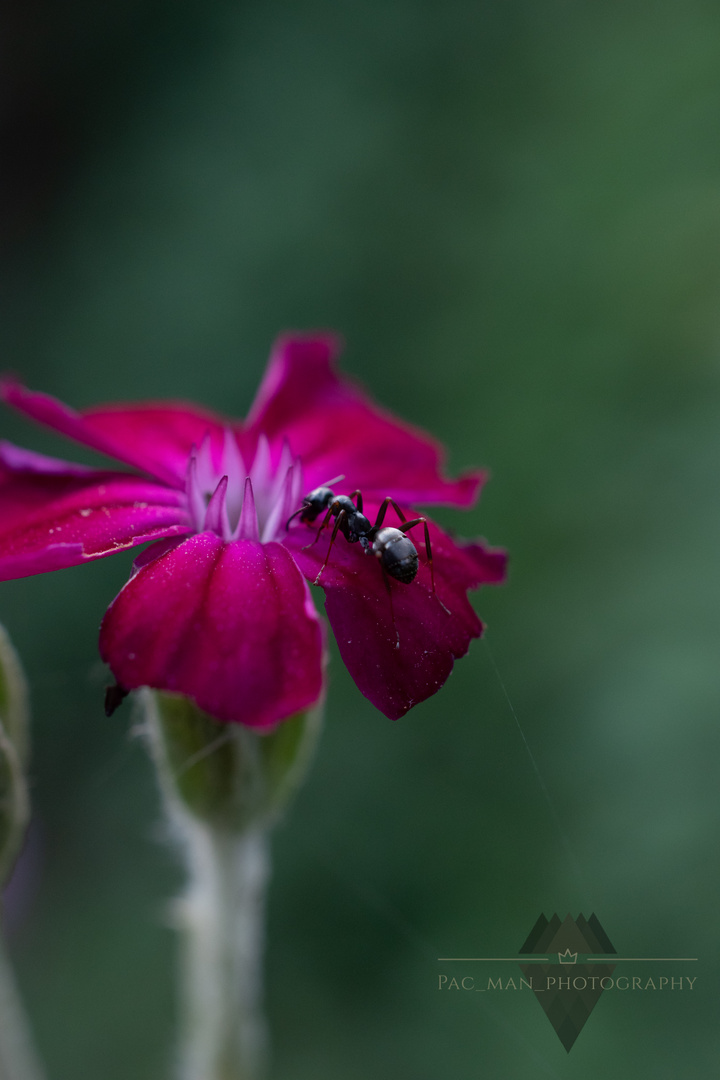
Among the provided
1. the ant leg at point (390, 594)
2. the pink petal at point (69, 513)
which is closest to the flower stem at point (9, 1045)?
the pink petal at point (69, 513)

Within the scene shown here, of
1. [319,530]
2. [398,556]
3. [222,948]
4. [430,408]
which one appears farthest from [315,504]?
[430,408]

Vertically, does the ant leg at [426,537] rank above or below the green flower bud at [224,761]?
above

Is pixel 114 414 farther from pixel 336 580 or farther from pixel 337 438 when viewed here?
pixel 336 580

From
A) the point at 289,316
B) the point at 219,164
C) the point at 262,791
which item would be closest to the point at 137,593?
the point at 262,791

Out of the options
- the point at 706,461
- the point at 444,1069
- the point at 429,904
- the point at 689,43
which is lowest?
the point at 444,1069

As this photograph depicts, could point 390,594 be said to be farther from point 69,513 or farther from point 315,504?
point 69,513

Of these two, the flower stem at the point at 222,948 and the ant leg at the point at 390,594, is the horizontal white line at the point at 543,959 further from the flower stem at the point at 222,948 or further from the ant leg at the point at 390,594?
the ant leg at the point at 390,594
